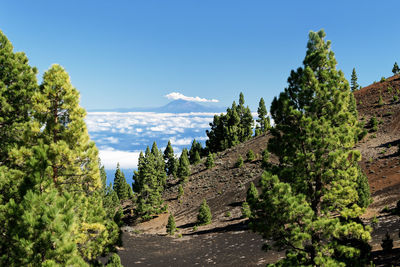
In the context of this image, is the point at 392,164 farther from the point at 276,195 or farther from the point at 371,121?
the point at 276,195

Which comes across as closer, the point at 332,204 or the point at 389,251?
the point at 332,204

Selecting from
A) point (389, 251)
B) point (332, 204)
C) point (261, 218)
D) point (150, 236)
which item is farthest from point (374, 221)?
point (150, 236)

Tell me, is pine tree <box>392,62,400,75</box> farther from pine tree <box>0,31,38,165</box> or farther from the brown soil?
pine tree <box>0,31,38,165</box>

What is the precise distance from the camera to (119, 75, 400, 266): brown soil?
25312 mm

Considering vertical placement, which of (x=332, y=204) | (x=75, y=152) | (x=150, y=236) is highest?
(x=75, y=152)

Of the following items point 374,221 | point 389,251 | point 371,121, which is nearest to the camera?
point 389,251

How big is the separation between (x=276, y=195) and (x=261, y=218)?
1399 millimetres

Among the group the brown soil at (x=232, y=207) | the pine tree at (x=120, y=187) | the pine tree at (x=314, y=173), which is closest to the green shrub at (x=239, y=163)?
the brown soil at (x=232, y=207)

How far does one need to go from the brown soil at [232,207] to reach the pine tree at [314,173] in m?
7.08

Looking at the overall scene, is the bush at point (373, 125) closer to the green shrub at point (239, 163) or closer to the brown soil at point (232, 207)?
the brown soil at point (232, 207)

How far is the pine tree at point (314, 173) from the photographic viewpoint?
10.4 meters

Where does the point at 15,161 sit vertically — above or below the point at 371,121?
below

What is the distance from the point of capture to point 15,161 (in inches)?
424

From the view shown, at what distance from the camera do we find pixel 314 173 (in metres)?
11.1
